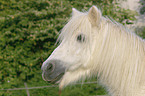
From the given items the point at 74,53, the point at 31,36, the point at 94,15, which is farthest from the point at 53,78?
the point at 31,36

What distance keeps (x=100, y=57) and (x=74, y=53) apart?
9.2 inches

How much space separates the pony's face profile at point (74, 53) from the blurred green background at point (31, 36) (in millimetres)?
2572

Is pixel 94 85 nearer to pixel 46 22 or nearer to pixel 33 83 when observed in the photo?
pixel 33 83

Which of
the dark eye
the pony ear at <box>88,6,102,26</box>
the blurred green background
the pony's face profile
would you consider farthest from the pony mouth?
the blurred green background

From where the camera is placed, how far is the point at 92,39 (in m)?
1.50

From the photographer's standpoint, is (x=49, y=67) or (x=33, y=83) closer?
Result: (x=49, y=67)

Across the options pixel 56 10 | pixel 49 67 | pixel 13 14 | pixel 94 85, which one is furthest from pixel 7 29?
pixel 49 67

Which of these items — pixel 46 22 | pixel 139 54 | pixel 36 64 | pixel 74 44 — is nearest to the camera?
pixel 139 54

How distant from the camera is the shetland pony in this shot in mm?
1396

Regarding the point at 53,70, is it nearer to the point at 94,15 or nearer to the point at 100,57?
the point at 100,57

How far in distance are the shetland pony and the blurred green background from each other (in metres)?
2.60

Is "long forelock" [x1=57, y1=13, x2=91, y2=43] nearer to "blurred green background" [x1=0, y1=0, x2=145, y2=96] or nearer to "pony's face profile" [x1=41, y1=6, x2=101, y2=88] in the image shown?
"pony's face profile" [x1=41, y1=6, x2=101, y2=88]

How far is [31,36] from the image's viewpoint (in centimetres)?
415

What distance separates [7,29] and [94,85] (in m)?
2.75
